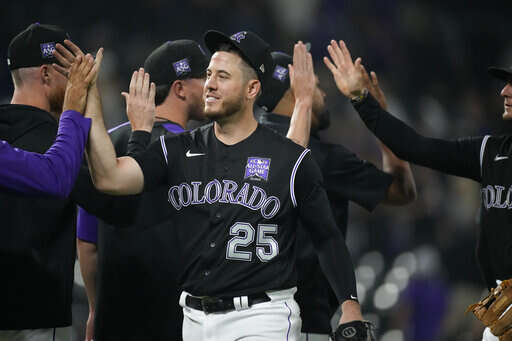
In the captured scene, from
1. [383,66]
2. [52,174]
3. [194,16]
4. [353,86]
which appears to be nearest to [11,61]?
[52,174]

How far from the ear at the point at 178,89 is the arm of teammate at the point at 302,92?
56cm

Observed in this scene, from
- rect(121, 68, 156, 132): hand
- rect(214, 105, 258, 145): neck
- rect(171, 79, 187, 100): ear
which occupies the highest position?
rect(171, 79, 187, 100): ear

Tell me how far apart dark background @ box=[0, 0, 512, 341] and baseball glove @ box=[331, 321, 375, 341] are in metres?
4.69

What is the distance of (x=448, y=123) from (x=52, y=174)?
745cm

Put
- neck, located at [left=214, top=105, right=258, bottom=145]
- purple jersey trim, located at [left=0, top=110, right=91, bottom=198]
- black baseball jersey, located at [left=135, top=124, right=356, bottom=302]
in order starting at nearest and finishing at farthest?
purple jersey trim, located at [left=0, top=110, right=91, bottom=198] → black baseball jersey, located at [left=135, top=124, right=356, bottom=302] → neck, located at [left=214, top=105, right=258, bottom=145]

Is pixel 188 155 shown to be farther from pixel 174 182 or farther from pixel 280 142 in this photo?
pixel 280 142

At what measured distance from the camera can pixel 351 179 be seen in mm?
3855

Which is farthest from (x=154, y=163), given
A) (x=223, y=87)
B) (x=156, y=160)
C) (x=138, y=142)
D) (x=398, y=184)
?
(x=398, y=184)

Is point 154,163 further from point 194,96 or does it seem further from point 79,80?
point 194,96

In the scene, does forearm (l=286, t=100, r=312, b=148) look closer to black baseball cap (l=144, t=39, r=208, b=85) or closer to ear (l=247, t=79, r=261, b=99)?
ear (l=247, t=79, r=261, b=99)

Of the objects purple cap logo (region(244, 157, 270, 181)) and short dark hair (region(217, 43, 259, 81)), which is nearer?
purple cap logo (region(244, 157, 270, 181))

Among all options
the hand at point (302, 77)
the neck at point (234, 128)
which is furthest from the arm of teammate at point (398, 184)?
the neck at point (234, 128)

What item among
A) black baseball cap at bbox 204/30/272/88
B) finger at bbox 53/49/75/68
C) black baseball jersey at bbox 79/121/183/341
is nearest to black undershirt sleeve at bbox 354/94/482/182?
black baseball cap at bbox 204/30/272/88

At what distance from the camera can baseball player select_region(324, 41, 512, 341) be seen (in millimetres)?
3229
